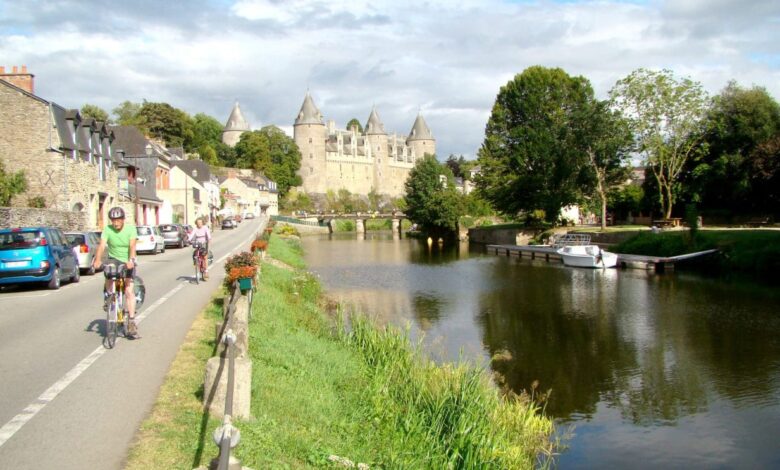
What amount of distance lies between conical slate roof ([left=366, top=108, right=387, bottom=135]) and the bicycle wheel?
137 m

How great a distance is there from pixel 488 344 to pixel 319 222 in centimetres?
9239

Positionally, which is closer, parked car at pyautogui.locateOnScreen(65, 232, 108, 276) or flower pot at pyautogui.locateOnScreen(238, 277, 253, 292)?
flower pot at pyautogui.locateOnScreen(238, 277, 253, 292)

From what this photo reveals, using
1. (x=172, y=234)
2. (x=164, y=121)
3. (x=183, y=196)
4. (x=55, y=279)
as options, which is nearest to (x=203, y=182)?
(x=183, y=196)

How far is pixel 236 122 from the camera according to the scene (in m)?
133

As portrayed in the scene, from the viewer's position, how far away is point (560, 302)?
26.1 metres

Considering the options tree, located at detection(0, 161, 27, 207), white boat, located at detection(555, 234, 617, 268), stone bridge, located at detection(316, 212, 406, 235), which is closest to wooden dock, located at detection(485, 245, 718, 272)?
white boat, located at detection(555, 234, 617, 268)

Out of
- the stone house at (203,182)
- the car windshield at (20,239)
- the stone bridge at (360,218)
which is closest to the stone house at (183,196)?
the stone house at (203,182)

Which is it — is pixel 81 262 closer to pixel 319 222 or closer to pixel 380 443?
pixel 380 443

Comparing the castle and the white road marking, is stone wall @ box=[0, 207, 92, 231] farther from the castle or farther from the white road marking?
the castle

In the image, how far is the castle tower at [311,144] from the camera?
5017 inches

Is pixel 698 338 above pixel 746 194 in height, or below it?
below

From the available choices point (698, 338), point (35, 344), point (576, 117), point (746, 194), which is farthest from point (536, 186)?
point (35, 344)

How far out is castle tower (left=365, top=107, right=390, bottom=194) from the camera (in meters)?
144

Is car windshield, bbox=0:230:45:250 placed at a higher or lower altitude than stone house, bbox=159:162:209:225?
lower
